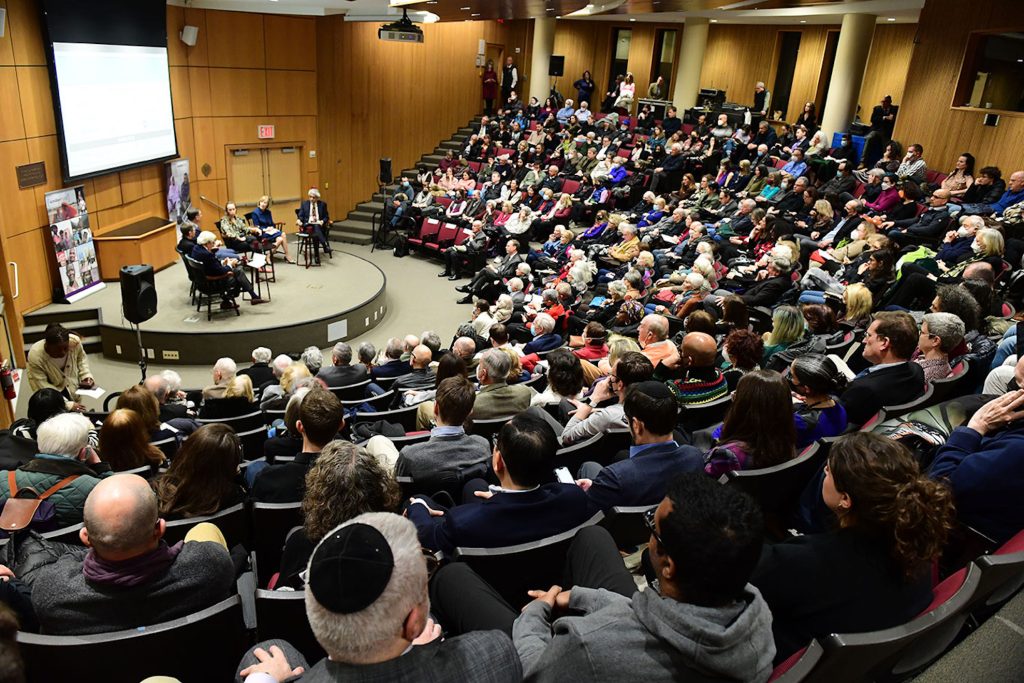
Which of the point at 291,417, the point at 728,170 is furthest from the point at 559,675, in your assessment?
the point at 728,170

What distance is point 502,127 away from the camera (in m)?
16.4

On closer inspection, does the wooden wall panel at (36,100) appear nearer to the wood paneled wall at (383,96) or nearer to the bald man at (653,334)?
the wood paneled wall at (383,96)

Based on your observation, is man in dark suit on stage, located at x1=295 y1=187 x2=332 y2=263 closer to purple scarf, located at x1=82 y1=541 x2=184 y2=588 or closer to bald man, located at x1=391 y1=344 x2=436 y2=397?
bald man, located at x1=391 y1=344 x2=436 y2=397

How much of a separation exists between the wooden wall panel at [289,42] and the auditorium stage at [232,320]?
16.5 feet

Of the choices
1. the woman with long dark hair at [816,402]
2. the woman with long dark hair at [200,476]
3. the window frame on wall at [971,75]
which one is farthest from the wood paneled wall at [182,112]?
the window frame on wall at [971,75]

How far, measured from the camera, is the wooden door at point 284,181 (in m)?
13.6

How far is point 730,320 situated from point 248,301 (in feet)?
22.0

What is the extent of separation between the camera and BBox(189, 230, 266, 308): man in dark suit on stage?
8430mm

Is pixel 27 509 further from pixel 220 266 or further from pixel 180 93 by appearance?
pixel 180 93

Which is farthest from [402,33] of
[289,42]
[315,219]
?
[315,219]

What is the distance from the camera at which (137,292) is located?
7.06 m

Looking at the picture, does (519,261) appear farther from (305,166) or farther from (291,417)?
(291,417)

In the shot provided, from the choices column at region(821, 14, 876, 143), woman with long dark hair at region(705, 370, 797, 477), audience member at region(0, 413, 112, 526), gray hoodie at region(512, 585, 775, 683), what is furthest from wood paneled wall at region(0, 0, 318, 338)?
column at region(821, 14, 876, 143)

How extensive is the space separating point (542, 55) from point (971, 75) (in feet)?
33.8
